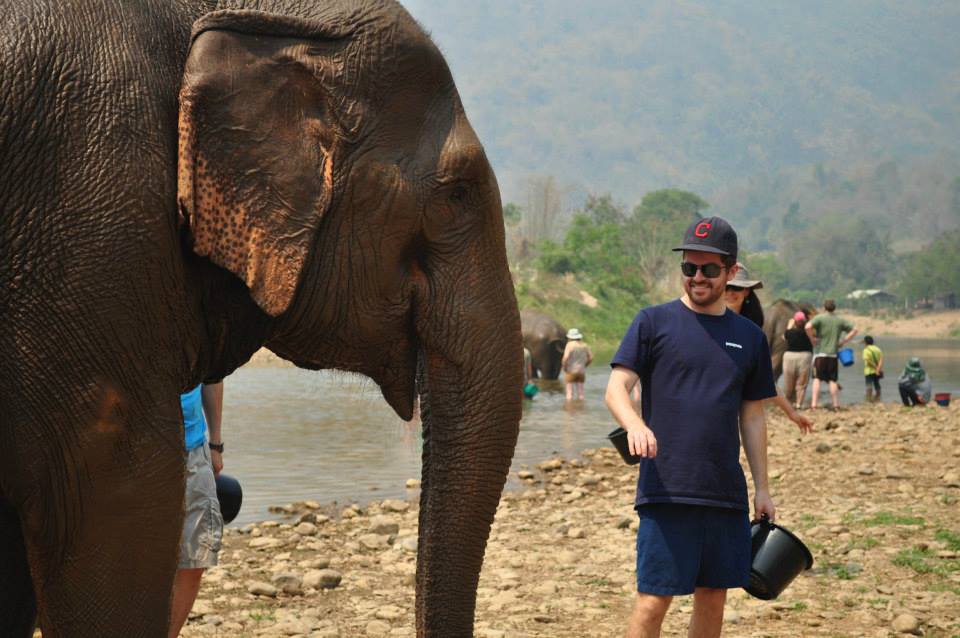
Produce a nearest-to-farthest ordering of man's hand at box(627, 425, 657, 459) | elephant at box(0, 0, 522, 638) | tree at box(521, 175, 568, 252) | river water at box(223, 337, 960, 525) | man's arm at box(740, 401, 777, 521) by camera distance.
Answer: elephant at box(0, 0, 522, 638) → man's hand at box(627, 425, 657, 459) → man's arm at box(740, 401, 777, 521) → river water at box(223, 337, 960, 525) → tree at box(521, 175, 568, 252)

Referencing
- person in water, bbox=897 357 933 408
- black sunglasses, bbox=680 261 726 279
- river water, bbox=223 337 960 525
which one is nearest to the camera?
black sunglasses, bbox=680 261 726 279

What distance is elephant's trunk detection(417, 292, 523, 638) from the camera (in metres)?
3.57

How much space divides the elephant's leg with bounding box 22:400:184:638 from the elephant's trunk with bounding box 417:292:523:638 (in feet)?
2.40

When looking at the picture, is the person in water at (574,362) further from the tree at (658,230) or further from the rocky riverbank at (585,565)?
the tree at (658,230)

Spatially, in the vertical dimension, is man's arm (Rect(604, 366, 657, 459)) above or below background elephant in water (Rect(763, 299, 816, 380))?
below

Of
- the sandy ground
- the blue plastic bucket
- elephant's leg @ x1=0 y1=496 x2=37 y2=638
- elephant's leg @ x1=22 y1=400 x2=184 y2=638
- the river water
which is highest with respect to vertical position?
the sandy ground

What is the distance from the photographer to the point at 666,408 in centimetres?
475

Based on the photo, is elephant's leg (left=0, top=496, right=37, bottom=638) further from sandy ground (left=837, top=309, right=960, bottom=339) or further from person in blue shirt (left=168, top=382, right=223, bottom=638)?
sandy ground (left=837, top=309, right=960, bottom=339)

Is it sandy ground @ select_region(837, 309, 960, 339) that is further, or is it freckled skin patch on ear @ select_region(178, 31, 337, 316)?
sandy ground @ select_region(837, 309, 960, 339)

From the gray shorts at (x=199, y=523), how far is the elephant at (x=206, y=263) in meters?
1.00

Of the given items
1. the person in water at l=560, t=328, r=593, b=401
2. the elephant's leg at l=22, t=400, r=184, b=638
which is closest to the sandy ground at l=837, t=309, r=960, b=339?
the person in water at l=560, t=328, r=593, b=401

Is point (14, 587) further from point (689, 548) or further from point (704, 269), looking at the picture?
point (704, 269)

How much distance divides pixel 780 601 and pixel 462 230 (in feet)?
12.4

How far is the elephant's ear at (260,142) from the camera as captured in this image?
329cm
